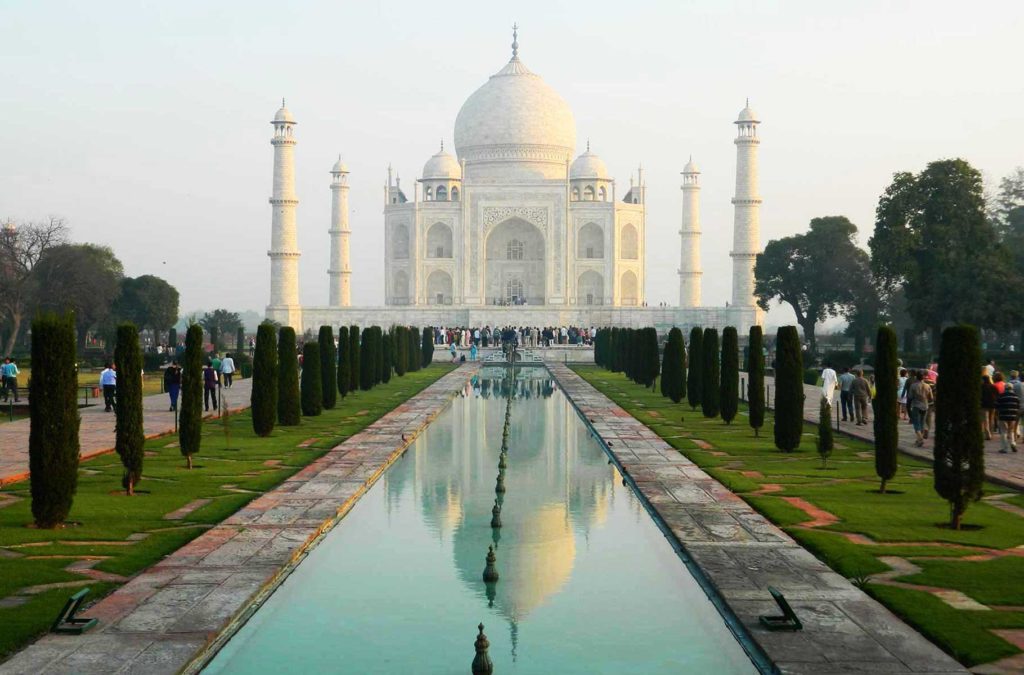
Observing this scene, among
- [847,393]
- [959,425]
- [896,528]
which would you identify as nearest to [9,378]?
[847,393]

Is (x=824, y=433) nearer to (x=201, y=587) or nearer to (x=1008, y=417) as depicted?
(x=1008, y=417)

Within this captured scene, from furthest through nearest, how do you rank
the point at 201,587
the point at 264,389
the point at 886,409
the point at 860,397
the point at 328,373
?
the point at 328,373, the point at 860,397, the point at 264,389, the point at 886,409, the point at 201,587

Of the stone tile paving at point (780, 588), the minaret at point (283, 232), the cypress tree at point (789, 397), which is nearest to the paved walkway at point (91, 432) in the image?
the stone tile paving at point (780, 588)

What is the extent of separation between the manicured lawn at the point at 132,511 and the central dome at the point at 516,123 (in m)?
38.5

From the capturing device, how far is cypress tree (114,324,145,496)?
954 centimetres

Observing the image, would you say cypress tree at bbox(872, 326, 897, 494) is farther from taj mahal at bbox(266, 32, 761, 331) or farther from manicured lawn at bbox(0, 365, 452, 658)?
taj mahal at bbox(266, 32, 761, 331)

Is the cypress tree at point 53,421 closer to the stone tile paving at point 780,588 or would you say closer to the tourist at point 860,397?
the stone tile paving at point 780,588

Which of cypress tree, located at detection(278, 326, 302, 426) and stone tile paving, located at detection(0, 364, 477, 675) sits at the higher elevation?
cypress tree, located at detection(278, 326, 302, 426)

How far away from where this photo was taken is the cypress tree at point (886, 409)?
9672mm

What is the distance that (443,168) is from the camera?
53625 millimetres

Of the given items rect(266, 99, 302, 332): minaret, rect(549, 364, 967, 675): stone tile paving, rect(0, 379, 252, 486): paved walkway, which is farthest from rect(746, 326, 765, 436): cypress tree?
rect(266, 99, 302, 332): minaret

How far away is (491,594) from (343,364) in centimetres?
1458

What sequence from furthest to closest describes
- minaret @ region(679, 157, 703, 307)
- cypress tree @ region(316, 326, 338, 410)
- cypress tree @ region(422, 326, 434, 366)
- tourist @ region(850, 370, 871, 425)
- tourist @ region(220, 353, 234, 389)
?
minaret @ region(679, 157, 703, 307), cypress tree @ region(422, 326, 434, 366), tourist @ region(220, 353, 234, 389), cypress tree @ region(316, 326, 338, 410), tourist @ region(850, 370, 871, 425)

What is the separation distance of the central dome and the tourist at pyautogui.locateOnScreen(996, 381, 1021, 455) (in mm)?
41002
